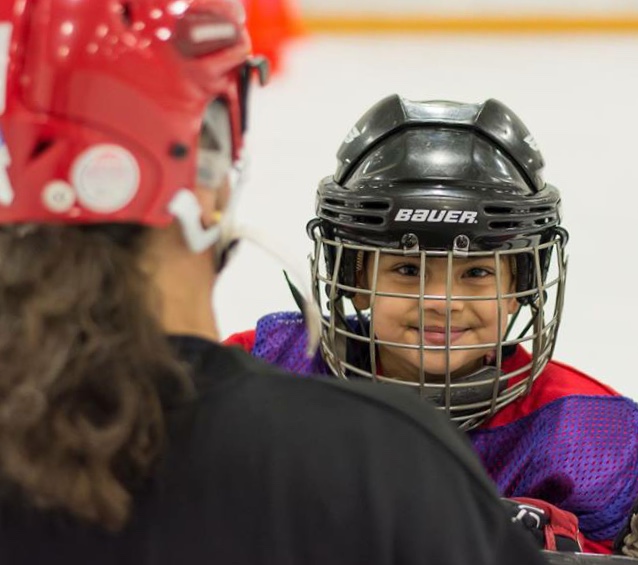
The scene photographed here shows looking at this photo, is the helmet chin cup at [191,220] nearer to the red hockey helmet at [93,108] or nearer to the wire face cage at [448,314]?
the red hockey helmet at [93,108]

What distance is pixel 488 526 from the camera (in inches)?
31.2

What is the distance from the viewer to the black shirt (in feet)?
2.44

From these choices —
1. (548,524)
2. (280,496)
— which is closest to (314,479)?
(280,496)

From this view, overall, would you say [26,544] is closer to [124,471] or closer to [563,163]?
[124,471]

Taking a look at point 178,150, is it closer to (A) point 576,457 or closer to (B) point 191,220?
(B) point 191,220

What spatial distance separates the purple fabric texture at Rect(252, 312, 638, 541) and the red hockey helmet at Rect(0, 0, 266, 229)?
82cm

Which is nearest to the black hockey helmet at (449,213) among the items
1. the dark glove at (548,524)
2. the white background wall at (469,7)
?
the dark glove at (548,524)

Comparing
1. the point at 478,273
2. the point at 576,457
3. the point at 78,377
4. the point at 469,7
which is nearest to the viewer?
the point at 78,377

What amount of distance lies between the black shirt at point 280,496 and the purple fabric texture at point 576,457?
679 millimetres

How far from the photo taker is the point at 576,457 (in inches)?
55.9

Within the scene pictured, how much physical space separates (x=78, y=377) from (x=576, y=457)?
88cm

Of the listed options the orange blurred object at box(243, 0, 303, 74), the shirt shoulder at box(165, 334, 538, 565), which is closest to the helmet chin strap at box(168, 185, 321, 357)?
the shirt shoulder at box(165, 334, 538, 565)

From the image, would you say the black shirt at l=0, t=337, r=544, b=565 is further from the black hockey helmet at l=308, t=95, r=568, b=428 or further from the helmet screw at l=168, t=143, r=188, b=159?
the black hockey helmet at l=308, t=95, r=568, b=428

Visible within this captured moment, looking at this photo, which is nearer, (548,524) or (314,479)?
(314,479)
